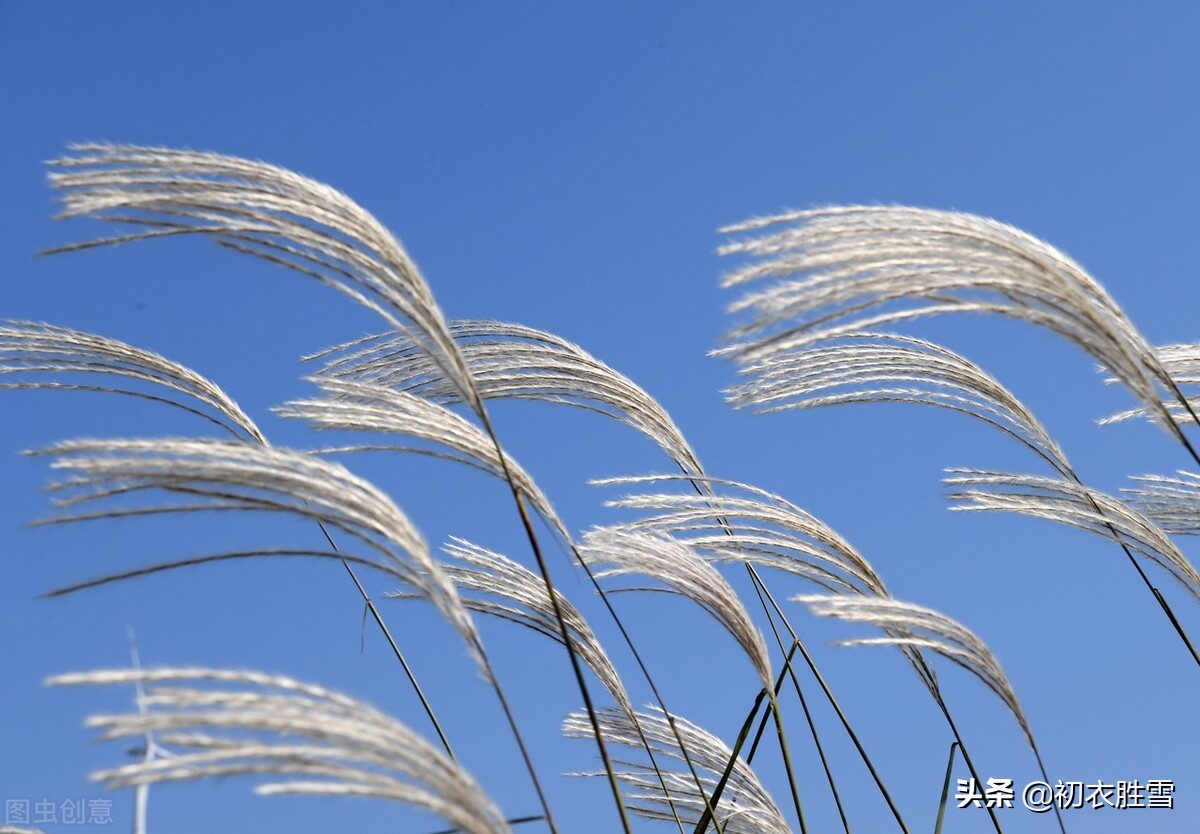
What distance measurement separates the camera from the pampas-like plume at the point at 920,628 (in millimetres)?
1748

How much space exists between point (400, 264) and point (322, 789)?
706mm

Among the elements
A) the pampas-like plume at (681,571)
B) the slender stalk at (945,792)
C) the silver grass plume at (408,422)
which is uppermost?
the silver grass plume at (408,422)

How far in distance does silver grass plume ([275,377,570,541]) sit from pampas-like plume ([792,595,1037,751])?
406 millimetres

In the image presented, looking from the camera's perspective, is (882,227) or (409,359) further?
(409,359)

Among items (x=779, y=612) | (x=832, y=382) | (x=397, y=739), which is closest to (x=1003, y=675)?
(x=832, y=382)

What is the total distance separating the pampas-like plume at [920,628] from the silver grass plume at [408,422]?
1.33ft

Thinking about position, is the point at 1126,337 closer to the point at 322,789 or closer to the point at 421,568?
the point at 421,568

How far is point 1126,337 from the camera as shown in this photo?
1685 mm

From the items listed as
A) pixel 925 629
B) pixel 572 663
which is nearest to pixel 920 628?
pixel 925 629

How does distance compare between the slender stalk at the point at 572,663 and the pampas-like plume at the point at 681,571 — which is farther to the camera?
the pampas-like plume at the point at 681,571

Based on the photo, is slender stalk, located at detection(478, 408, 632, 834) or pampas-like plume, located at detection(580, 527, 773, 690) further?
pampas-like plume, located at detection(580, 527, 773, 690)

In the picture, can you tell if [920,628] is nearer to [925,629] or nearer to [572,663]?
[925,629]

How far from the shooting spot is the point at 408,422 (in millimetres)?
1721

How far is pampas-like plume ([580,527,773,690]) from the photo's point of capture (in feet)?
6.76
